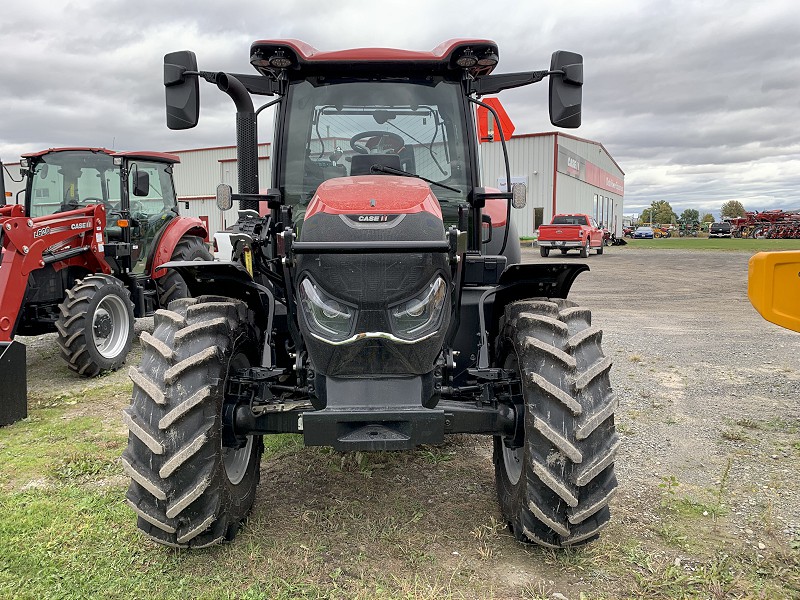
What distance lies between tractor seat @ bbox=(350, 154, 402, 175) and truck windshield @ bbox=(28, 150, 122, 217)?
18.6 feet

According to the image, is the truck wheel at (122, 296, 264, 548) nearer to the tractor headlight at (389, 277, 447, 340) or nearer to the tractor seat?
the tractor headlight at (389, 277, 447, 340)

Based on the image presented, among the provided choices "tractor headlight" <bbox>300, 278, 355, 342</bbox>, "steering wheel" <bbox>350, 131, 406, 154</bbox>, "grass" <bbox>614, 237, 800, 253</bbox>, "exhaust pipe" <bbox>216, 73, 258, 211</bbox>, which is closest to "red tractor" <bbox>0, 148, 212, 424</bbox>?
"exhaust pipe" <bbox>216, 73, 258, 211</bbox>

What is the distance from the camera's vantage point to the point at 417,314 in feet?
9.32

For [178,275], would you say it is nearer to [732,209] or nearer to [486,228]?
[486,228]

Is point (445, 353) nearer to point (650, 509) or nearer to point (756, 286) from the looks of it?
point (650, 509)

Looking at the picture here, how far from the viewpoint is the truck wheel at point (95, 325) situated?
253 inches

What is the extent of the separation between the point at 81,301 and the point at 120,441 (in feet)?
7.89

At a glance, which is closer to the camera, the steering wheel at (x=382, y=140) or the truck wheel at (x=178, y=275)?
the steering wheel at (x=382, y=140)

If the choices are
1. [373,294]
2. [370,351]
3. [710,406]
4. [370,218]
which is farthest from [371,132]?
[710,406]

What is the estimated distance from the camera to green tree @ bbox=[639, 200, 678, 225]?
129m

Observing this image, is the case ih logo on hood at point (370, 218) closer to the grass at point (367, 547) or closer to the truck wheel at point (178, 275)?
the grass at point (367, 547)

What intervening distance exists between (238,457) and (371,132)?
2056 millimetres

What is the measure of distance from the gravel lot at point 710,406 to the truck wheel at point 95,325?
5182 mm

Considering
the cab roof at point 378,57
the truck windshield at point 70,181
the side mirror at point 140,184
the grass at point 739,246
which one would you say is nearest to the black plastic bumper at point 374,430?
the cab roof at point 378,57
